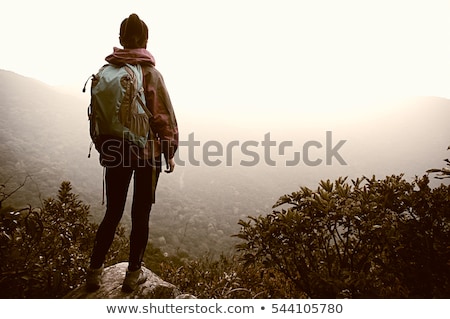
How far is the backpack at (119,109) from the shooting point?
79.7 inches

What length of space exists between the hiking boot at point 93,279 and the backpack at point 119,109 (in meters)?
0.88

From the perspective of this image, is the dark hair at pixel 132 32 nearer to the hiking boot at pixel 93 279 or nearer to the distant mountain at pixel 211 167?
the hiking boot at pixel 93 279

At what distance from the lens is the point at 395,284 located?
236 centimetres

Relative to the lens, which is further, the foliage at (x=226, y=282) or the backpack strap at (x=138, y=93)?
the foliage at (x=226, y=282)

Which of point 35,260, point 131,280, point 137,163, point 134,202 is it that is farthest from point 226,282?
point 35,260

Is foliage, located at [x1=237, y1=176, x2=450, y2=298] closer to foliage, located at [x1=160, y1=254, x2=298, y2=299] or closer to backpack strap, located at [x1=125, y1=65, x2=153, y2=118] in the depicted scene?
foliage, located at [x1=160, y1=254, x2=298, y2=299]

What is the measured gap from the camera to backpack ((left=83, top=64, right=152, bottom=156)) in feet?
6.64

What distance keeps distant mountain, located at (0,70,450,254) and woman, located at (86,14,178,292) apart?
7.99m

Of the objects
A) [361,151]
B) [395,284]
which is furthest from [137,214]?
[361,151]

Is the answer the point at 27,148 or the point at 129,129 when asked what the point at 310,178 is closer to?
the point at 27,148

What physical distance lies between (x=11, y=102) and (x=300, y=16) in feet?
56.4

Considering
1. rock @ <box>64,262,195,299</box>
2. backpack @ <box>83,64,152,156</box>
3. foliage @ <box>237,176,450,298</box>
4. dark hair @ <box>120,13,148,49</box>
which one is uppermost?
dark hair @ <box>120,13,148,49</box>
